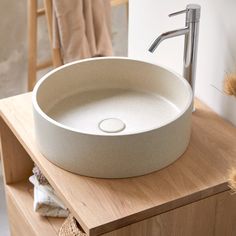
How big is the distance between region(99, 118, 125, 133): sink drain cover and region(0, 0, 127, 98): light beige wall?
1.32 metres

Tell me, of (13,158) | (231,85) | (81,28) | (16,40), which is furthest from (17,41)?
(231,85)

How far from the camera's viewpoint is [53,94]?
5.58ft

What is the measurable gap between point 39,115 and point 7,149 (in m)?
0.40

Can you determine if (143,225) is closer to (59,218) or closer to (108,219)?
(108,219)

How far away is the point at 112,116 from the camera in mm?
1674

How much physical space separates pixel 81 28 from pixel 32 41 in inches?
11.9

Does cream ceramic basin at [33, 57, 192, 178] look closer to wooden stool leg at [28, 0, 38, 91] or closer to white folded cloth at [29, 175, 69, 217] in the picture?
white folded cloth at [29, 175, 69, 217]

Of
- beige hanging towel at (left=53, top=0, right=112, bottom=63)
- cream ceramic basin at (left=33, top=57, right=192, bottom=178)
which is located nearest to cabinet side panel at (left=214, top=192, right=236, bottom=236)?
cream ceramic basin at (left=33, top=57, right=192, bottom=178)

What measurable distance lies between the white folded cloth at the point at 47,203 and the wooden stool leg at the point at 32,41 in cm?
105

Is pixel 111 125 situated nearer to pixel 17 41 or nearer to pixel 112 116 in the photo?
pixel 112 116

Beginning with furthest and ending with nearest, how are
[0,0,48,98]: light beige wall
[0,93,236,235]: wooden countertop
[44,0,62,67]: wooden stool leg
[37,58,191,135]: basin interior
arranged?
[0,0,48,98]: light beige wall → [44,0,62,67]: wooden stool leg → [37,58,191,135]: basin interior → [0,93,236,235]: wooden countertop

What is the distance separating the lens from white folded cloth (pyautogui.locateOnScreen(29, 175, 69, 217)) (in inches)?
68.9

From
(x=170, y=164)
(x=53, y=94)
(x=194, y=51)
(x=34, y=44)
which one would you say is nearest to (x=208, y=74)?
(x=194, y=51)

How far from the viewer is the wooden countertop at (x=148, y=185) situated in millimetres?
1371
